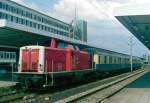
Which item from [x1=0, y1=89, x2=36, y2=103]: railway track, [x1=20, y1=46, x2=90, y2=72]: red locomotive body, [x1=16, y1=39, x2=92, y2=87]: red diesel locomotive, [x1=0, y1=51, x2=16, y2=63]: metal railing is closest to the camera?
[x1=0, y1=89, x2=36, y2=103]: railway track

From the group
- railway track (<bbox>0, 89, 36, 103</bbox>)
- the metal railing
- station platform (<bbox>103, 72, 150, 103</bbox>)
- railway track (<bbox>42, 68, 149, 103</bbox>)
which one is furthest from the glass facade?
station platform (<bbox>103, 72, 150, 103</bbox>)

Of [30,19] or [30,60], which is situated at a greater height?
[30,19]

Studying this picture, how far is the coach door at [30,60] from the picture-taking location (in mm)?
18372

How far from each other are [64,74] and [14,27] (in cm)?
520

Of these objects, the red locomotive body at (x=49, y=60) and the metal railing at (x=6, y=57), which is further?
the metal railing at (x=6, y=57)

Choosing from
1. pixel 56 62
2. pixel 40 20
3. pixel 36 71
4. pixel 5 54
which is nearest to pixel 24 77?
Result: pixel 36 71

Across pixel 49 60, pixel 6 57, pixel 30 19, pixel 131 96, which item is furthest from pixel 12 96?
pixel 30 19

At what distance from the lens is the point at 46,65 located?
1834 cm

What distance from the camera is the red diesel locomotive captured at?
17.5m

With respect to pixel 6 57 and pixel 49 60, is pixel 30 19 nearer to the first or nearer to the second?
pixel 6 57

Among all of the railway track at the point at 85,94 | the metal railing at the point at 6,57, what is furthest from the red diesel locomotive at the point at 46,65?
the metal railing at the point at 6,57

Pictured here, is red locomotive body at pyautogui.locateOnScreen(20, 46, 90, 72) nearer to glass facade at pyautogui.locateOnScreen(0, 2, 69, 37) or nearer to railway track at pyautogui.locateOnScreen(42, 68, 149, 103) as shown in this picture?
railway track at pyautogui.locateOnScreen(42, 68, 149, 103)

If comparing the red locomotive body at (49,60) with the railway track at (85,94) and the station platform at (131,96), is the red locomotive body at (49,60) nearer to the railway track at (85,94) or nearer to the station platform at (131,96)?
the railway track at (85,94)

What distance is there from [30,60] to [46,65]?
3.72ft
